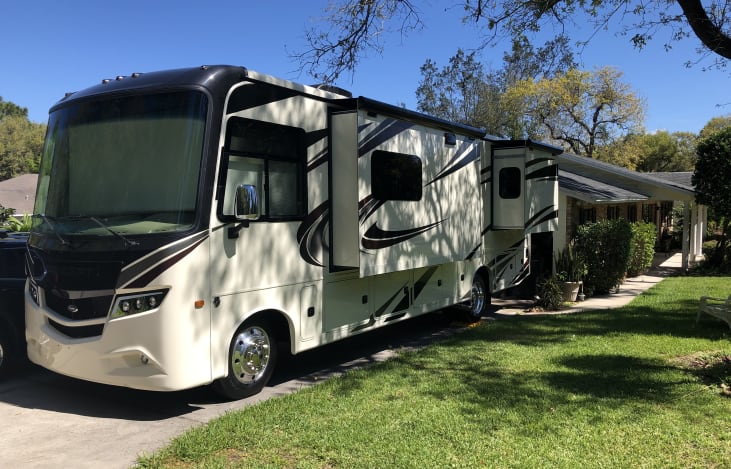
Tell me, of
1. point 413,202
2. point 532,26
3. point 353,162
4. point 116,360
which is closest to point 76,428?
point 116,360

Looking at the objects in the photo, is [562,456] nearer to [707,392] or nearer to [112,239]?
[707,392]

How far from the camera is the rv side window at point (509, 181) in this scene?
1026 cm

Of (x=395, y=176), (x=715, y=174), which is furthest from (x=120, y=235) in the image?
(x=715, y=174)

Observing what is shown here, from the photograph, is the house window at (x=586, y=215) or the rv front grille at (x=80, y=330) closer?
the rv front grille at (x=80, y=330)

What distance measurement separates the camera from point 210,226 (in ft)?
16.3

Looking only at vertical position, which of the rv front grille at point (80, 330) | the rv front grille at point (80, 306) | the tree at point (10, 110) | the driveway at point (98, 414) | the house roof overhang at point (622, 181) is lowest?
the driveway at point (98, 414)

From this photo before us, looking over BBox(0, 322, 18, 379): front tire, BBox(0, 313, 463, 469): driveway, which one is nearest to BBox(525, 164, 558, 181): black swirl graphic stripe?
BBox(0, 313, 463, 469): driveway

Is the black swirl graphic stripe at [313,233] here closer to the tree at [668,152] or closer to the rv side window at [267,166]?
the rv side window at [267,166]

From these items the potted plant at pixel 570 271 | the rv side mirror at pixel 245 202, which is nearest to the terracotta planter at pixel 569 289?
the potted plant at pixel 570 271

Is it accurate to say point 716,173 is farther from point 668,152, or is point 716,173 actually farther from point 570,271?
point 668,152

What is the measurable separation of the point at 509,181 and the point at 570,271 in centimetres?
331

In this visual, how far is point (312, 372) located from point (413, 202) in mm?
2517

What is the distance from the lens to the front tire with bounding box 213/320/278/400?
17.6 ft

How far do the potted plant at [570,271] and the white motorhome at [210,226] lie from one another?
20.3 ft
